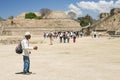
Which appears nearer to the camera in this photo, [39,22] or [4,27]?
[4,27]

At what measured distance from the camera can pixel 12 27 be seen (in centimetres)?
10556

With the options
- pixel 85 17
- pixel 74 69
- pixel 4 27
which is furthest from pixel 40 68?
pixel 85 17

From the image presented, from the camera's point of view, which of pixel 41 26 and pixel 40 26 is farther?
pixel 40 26

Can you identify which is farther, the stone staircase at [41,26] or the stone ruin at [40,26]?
the stone staircase at [41,26]

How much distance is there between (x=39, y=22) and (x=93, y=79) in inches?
3876

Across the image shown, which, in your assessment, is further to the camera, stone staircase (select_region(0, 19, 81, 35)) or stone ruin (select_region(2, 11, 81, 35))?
stone staircase (select_region(0, 19, 81, 35))

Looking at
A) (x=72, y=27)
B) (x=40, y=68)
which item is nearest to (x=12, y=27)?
(x=72, y=27)

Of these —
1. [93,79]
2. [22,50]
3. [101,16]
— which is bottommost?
[93,79]

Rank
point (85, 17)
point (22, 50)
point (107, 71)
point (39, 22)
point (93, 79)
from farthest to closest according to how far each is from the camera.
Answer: point (85, 17) < point (39, 22) < point (107, 71) < point (22, 50) < point (93, 79)

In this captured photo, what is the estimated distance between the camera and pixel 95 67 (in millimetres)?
15906

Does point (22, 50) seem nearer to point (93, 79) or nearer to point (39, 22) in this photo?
point (93, 79)

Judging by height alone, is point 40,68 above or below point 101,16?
below

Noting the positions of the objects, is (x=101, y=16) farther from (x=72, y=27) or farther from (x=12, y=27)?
(x=12, y=27)

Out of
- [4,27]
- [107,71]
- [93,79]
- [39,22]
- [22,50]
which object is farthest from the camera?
[39,22]
